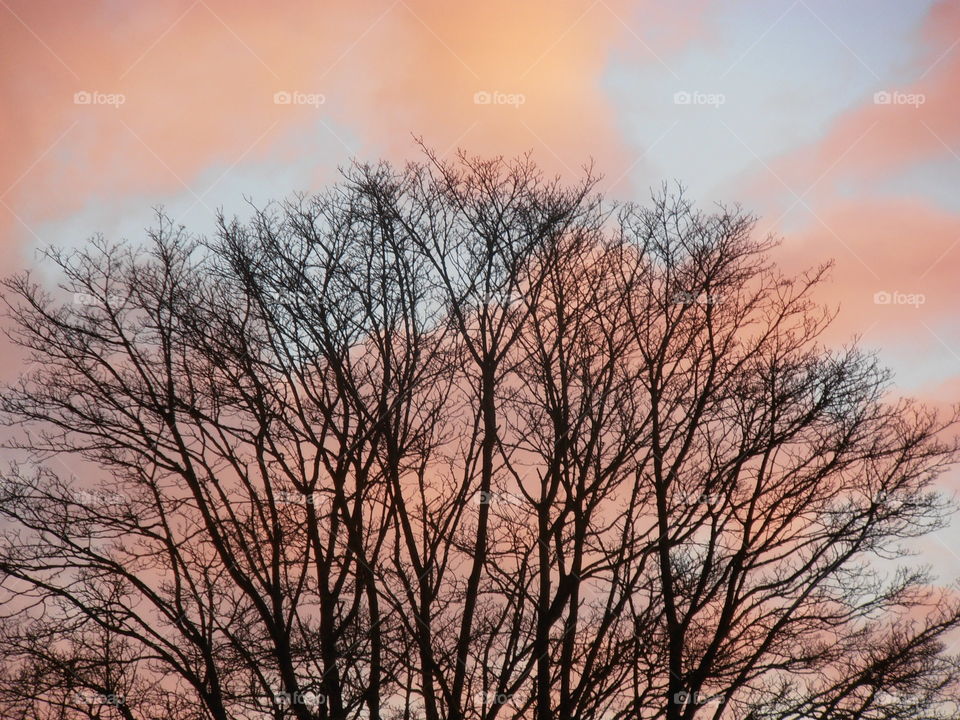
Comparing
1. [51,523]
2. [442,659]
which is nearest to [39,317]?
[51,523]

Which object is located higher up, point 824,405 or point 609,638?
point 824,405

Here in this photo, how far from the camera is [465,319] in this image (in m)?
13.3

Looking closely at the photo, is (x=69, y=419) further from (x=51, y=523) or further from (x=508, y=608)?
(x=508, y=608)

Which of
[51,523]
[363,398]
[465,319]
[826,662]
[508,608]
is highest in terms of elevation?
[465,319]

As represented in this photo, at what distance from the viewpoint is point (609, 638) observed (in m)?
12.5

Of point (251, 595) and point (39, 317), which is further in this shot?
point (39, 317)

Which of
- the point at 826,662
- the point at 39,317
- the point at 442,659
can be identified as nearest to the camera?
the point at 442,659

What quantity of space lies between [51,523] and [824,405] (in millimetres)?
11269

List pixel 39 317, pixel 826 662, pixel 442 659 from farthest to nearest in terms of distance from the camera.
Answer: pixel 39 317 → pixel 826 662 → pixel 442 659

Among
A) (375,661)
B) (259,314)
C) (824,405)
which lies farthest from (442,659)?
(824,405)

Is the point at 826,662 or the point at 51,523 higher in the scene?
the point at 51,523

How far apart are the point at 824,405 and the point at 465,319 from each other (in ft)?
18.0

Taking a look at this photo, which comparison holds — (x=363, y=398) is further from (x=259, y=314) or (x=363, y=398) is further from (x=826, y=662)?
(x=826, y=662)

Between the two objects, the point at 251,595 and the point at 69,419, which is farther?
the point at 69,419
